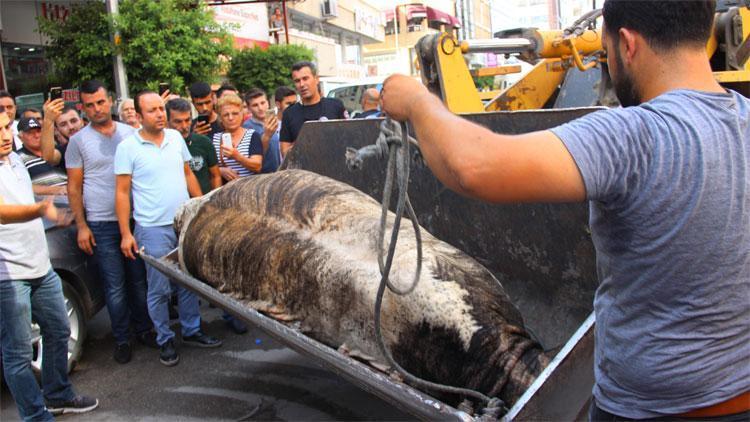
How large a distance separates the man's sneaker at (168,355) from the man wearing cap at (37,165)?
1506mm

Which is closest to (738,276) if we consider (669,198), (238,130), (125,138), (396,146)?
(669,198)

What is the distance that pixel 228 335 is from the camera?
5047 millimetres

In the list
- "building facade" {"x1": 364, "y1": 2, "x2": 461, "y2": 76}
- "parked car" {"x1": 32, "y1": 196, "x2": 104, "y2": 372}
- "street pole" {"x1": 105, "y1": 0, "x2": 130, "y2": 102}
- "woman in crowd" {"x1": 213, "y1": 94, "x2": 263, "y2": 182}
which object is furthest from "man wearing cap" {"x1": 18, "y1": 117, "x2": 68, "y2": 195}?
"building facade" {"x1": 364, "y1": 2, "x2": 461, "y2": 76}

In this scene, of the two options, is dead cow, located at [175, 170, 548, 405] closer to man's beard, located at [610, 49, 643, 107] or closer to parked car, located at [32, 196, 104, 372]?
parked car, located at [32, 196, 104, 372]

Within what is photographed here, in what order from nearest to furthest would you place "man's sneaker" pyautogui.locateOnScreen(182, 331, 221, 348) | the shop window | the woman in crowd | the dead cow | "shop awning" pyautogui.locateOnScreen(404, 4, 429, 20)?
the dead cow → "man's sneaker" pyautogui.locateOnScreen(182, 331, 221, 348) → the woman in crowd → the shop window → "shop awning" pyautogui.locateOnScreen(404, 4, 429, 20)

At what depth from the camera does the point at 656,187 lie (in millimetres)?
1247

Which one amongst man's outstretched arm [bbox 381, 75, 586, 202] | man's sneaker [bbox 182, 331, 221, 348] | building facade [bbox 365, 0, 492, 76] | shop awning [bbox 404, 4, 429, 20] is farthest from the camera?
shop awning [bbox 404, 4, 429, 20]

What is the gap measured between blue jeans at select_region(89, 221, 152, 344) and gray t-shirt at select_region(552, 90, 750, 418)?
3.96 meters

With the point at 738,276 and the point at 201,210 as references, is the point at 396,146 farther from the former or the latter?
the point at 201,210

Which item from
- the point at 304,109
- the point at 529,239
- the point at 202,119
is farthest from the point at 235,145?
the point at 529,239

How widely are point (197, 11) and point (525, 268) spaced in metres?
11.2

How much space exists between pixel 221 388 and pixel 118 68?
31.1ft

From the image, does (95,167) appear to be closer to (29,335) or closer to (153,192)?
(153,192)

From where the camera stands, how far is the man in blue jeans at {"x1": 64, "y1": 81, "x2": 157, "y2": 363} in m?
4.43
